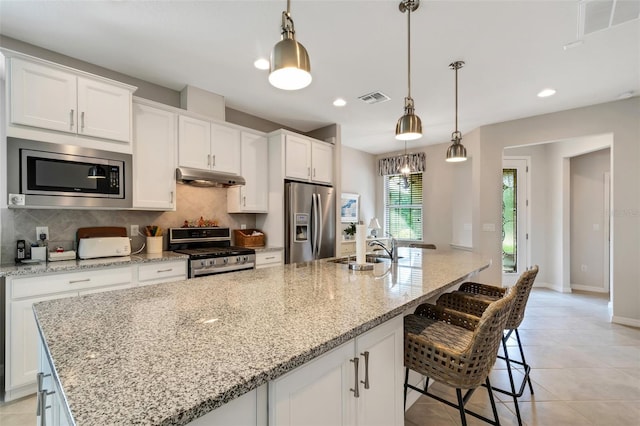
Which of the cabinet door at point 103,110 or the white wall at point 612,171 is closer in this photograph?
the cabinet door at point 103,110

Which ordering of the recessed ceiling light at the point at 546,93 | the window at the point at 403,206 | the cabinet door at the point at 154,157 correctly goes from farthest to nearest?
the window at the point at 403,206 → the recessed ceiling light at the point at 546,93 → the cabinet door at the point at 154,157

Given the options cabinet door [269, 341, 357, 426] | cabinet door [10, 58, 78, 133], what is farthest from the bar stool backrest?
cabinet door [10, 58, 78, 133]

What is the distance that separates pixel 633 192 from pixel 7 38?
6.39 meters

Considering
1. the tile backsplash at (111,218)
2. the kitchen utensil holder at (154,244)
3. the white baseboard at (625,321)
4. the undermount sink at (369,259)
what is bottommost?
the white baseboard at (625,321)

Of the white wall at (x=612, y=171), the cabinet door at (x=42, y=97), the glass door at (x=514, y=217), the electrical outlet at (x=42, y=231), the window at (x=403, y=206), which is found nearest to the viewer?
the cabinet door at (x=42, y=97)

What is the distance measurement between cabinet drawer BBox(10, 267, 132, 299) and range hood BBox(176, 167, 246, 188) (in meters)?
1.02

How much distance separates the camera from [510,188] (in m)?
5.42

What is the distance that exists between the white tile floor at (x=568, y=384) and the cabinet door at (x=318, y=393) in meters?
1.17

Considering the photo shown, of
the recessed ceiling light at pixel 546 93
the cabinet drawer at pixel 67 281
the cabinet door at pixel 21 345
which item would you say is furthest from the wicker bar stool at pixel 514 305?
the cabinet door at pixel 21 345

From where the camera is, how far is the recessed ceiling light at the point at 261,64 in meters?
2.63

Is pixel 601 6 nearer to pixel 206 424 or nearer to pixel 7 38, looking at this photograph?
pixel 206 424

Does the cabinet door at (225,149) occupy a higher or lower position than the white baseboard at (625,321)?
higher

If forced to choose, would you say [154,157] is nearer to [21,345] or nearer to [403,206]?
[21,345]

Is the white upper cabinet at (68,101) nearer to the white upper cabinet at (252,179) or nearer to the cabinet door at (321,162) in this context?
the white upper cabinet at (252,179)
